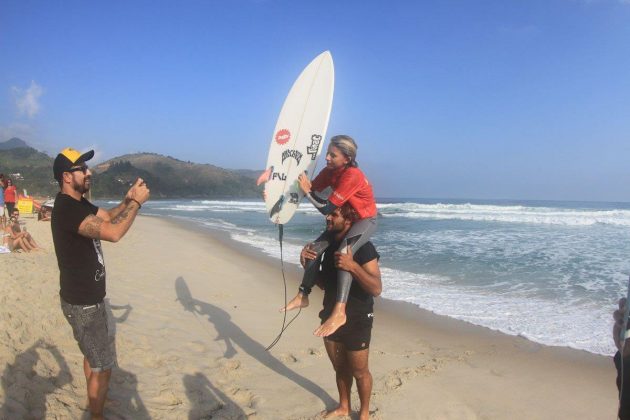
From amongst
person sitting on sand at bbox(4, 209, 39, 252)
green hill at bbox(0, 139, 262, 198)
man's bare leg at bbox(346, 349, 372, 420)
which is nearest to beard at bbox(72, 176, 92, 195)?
man's bare leg at bbox(346, 349, 372, 420)

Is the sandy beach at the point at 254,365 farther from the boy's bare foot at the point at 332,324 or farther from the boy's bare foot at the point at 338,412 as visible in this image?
the boy's bare foot at the point at 332,324

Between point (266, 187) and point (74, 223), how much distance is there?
2172mm

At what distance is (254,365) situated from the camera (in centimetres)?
437

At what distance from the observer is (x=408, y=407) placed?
3.60 m

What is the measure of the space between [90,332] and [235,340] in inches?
97.9

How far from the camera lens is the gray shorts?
9.00 ft

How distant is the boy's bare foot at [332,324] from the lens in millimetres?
2863

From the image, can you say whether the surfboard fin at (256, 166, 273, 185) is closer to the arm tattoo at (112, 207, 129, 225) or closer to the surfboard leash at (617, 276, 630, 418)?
the arm tattoo at (112, 207, 129, 225)

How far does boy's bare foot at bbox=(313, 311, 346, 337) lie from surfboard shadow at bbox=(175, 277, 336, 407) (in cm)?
114

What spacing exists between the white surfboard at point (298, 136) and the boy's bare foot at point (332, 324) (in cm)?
154

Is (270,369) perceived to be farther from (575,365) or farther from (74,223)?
(575,365)

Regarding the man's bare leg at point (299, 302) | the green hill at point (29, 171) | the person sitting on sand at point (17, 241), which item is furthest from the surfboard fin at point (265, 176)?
the green hill at point (29, 171)

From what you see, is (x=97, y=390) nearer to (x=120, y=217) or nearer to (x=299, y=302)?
(x=120, y=217)

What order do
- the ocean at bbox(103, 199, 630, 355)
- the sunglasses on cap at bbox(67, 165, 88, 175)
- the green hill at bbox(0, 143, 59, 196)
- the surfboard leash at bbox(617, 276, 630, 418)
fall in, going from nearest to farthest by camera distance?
the surfboard leash at bbox(617, 276, 630, 418)
the sunglasses on cap at bbox(67, 165, 88, 175)
the ocean at bbox(103, 199, 630, 355)
the green hill at bbox(0, 143, 59, 196)
